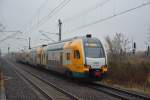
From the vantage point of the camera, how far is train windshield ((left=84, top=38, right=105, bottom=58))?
2155 centimetres

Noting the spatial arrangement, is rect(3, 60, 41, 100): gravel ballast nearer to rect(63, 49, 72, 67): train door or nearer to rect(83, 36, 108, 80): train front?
rect(63, 49, 72, 67): train door

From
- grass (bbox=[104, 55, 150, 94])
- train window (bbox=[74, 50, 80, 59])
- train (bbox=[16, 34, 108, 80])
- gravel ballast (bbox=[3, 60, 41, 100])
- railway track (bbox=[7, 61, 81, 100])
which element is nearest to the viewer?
railway track (bbox=[7, 61, 81, 100])

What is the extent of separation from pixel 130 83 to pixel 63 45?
21.5 feet

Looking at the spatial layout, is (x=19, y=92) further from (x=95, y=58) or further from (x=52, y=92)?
(x=95, y=58)

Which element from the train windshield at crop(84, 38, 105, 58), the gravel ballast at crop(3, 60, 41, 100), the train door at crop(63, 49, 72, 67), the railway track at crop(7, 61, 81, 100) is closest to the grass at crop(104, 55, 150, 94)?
the train windshield at crop(84, 38, 105, 58)

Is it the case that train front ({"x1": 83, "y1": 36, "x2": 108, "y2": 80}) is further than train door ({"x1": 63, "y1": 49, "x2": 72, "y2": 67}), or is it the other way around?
train door ({"x1": 63, "y1": 49, "x2": 72, "y2": 67})

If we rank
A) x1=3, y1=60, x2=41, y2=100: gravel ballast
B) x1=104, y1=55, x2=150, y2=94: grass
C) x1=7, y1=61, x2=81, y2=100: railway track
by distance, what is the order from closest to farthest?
1. x1=7, y1=61, x2=81, y2=100: railway track
2. x1=3, y1=60, x2=41, y2=100: gravel ballast
3. x1=104, y1=55, x2=150, y2=94: grass

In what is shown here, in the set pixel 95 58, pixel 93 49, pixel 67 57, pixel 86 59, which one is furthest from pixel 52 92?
pixel 67 57

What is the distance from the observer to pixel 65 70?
24.1 m

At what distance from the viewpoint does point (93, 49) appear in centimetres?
A: 2186

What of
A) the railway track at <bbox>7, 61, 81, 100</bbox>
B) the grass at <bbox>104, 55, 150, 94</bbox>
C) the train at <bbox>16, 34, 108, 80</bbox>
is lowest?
the railway track at <bbox>7, 61, 81, 100</bbox>

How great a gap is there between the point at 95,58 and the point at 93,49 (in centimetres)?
Result: 83

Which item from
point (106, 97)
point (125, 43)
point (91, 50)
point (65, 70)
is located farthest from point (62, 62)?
point (125, 43)

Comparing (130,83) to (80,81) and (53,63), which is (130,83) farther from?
(53,63)
